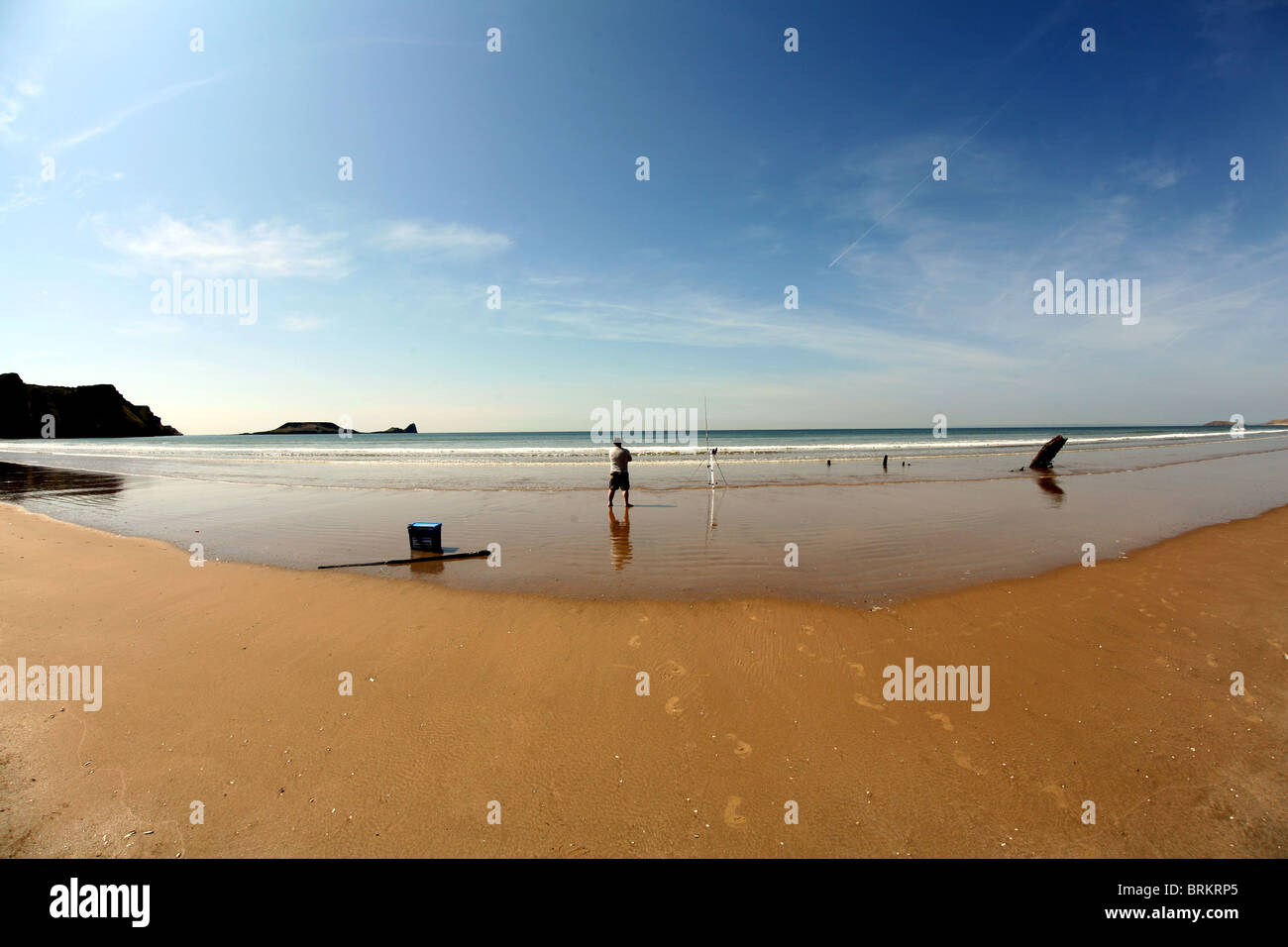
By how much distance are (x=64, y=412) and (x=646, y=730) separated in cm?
15682

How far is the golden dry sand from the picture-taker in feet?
10.4

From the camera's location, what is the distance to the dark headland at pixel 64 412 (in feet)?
295

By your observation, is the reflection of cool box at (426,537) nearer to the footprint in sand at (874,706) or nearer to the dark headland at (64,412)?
the footprint in sand at (874,706)

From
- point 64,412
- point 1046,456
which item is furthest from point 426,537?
point 64,412

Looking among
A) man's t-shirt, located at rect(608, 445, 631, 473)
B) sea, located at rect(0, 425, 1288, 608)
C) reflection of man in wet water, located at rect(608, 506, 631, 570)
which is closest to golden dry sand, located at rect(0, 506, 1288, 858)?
sea, located at rect(0, 425, 1288, 608)

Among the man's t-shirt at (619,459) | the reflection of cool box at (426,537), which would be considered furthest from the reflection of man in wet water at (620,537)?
the reflection of cool box at (426,537)

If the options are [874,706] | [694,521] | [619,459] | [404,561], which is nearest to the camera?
[874,706]

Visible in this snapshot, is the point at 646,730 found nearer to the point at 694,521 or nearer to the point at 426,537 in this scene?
the point at 426,537

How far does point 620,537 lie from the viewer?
11.3 meters

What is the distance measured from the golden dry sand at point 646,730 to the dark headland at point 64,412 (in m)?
140

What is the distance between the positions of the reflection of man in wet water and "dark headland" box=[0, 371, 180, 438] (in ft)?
464

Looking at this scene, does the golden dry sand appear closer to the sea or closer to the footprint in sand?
the footprint in sand
